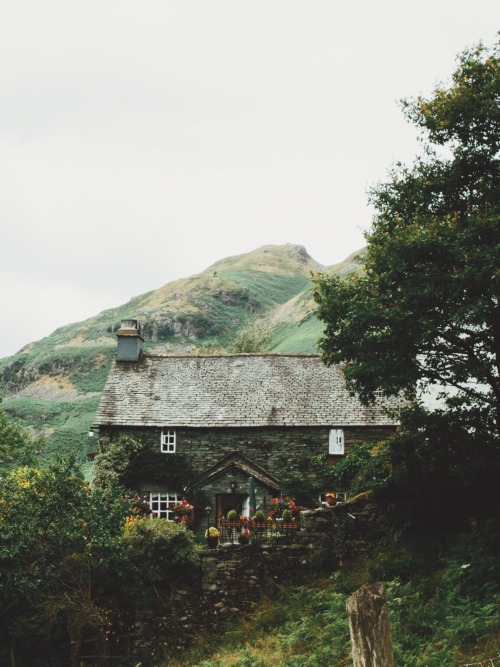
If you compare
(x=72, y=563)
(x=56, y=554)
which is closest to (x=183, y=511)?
(x=72, y=563)

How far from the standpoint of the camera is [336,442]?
29781mm

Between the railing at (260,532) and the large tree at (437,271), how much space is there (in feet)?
17.3

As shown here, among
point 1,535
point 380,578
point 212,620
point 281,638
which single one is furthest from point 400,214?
point 1,535

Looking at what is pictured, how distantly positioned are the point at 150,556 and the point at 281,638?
4879 millimetres

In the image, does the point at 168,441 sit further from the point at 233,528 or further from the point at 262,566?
the point at 262,566

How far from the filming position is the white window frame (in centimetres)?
3017

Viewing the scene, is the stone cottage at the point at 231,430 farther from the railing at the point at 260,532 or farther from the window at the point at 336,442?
the railing at the point at 260,532

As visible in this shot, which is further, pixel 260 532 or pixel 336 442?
pixel 336 442

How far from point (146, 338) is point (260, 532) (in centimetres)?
8337

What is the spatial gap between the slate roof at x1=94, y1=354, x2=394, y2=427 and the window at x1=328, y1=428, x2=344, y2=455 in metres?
0.41

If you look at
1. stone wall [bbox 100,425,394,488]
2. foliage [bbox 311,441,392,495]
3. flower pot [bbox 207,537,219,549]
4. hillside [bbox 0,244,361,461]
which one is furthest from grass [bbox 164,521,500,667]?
hillside [bbox 0,244,361,461]

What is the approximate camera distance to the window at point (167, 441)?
3017 cm

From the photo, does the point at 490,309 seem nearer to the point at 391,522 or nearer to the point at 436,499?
the point at 436,499

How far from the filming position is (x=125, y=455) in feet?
96.5
